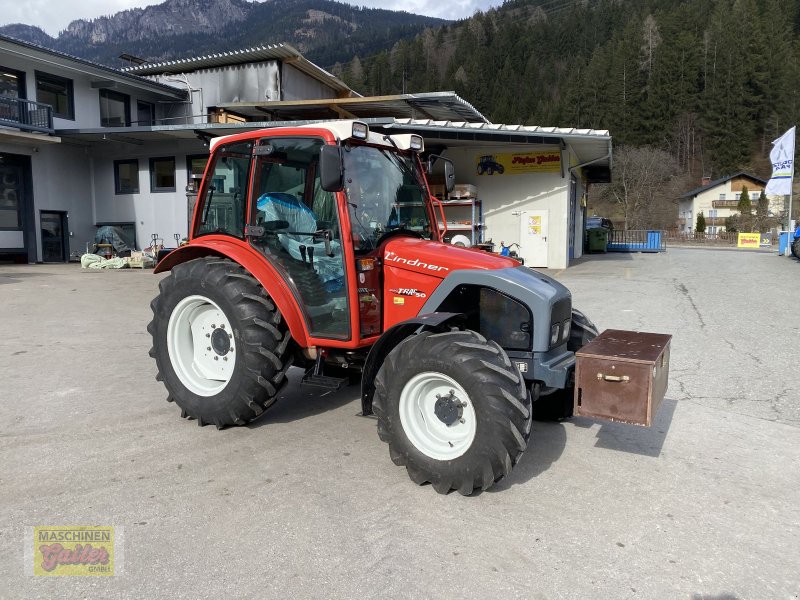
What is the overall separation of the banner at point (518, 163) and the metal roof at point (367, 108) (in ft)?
6.27

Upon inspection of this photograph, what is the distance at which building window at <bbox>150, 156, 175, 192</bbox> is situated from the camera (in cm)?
2239

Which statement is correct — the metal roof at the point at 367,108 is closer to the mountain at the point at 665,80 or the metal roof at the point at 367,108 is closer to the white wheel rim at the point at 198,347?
the white wheel rim at the point at 198,347

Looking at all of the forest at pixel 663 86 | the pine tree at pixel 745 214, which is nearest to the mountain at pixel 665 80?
the forest at pixel 663 86

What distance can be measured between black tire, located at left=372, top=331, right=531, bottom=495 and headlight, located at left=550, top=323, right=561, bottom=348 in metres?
0.57

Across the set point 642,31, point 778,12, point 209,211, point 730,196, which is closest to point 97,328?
point 209,211

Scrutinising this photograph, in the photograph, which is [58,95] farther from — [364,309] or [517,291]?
[517,291]

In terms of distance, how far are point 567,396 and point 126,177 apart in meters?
22.8

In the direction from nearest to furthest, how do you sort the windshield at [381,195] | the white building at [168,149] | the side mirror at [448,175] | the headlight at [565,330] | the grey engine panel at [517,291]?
the grey engine panel at [517,291] < the headlight at [565,330] < the windshield at [381,195] < the side mirror at [448,175] < the white building at [168,149]

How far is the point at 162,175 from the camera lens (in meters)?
22.6

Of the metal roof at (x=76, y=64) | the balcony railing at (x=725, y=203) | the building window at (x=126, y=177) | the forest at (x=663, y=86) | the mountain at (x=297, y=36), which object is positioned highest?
the mountain at (x=297, y=36)

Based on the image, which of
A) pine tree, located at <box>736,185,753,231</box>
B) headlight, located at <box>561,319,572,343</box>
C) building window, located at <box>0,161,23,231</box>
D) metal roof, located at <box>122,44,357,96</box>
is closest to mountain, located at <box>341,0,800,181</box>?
pine tree, located at <box>736,185,753,231</box>

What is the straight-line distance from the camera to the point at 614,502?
3490mm

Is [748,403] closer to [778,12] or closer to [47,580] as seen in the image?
[47,580]

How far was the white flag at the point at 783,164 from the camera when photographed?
24.3 m
